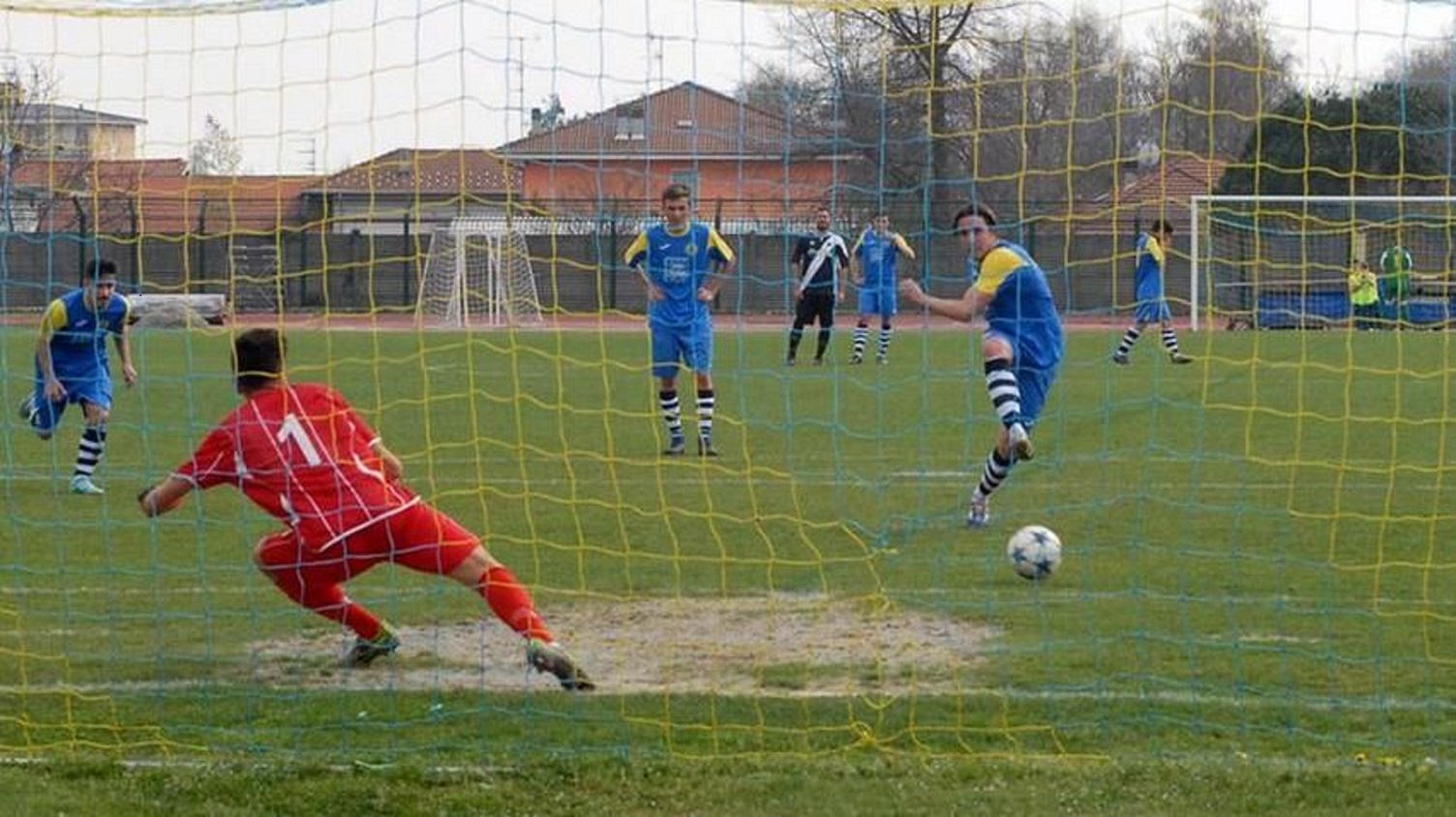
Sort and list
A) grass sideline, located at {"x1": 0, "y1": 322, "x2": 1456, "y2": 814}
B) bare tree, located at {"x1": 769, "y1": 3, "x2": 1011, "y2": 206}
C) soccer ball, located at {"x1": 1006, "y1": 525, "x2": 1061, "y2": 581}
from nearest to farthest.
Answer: grass sideline, located at {"x1": 0, "y1": 322, "x2": 1456, "y2": 814} → bare tree, located at {"x1": 769, "y1": 3, "x2": 1011, "y2": 206} → soccer ball, located at {"x1": 1006, "y1": 525, "x2": 1061, "y2": 581}

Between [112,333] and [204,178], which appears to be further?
[112,333]

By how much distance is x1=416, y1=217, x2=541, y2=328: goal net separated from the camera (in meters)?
31.8

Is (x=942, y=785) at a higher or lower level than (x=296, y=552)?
lower

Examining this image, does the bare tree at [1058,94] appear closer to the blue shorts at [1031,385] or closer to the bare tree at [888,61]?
the bare tree at [888,61]

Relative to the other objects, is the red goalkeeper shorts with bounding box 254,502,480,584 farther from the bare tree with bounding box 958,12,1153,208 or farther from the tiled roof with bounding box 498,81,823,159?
the bare tree with bounding box 958,12,1153,208

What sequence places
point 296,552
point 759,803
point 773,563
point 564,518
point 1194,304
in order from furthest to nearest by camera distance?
point 1194,304, point 564,518, point 773,563, point 296,552, point 759,803

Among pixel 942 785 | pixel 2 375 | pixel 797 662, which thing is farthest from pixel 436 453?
pixel 942 785

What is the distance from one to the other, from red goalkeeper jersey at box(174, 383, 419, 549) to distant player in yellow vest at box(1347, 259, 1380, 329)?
69.5 feet

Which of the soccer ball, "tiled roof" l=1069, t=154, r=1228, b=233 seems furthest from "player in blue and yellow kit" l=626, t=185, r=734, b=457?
the soccer ball

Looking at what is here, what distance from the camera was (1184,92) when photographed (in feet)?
35.4

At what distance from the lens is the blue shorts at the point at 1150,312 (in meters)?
24.0

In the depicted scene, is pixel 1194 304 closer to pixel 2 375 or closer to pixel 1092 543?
pixel 1092 543

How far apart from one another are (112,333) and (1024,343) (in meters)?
5.88

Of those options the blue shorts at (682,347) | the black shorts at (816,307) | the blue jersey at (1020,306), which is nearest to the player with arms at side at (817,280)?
the black shorts at (816,307)
